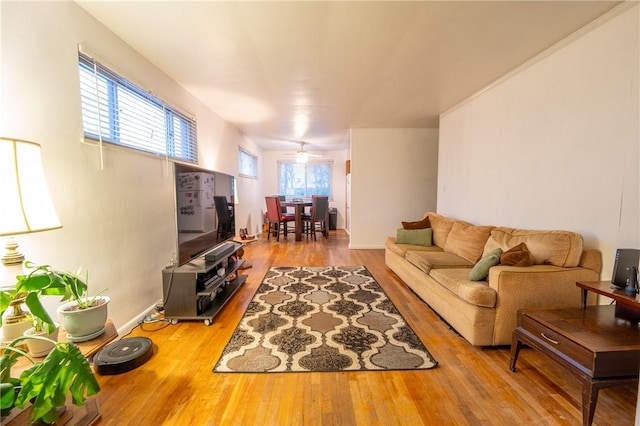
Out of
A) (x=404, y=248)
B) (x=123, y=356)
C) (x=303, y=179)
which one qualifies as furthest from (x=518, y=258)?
(x=303, y=179)

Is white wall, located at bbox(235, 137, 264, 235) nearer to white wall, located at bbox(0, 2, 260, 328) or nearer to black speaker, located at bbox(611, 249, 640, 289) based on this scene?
white wall, located at bbox(0, 2, 260, 328)

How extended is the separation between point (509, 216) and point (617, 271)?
139cm

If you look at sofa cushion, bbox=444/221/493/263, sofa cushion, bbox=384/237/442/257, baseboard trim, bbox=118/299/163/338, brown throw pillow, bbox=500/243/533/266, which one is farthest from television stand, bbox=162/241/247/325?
sofa cushion, bbox=444/221/493/263

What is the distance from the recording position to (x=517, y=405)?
1549 mm

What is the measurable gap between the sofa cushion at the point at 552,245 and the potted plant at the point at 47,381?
295 cm

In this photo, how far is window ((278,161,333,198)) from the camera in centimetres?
867

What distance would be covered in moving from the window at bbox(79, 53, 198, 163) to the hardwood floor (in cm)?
173

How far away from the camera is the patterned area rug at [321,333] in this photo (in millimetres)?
1934

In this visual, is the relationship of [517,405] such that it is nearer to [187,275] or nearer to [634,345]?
[634,345]

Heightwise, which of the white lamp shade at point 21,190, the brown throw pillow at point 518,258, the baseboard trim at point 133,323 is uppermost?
the white lamp shade at point 21,190

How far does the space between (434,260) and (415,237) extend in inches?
37.9

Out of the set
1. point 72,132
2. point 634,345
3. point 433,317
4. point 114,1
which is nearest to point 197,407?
point 72,132

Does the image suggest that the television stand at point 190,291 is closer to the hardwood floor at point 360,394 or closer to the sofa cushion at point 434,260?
the hardwood floor at point 360,394

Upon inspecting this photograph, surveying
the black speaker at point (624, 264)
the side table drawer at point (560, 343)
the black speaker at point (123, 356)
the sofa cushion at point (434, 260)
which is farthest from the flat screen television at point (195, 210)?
the black speaker at point (624, 264)
